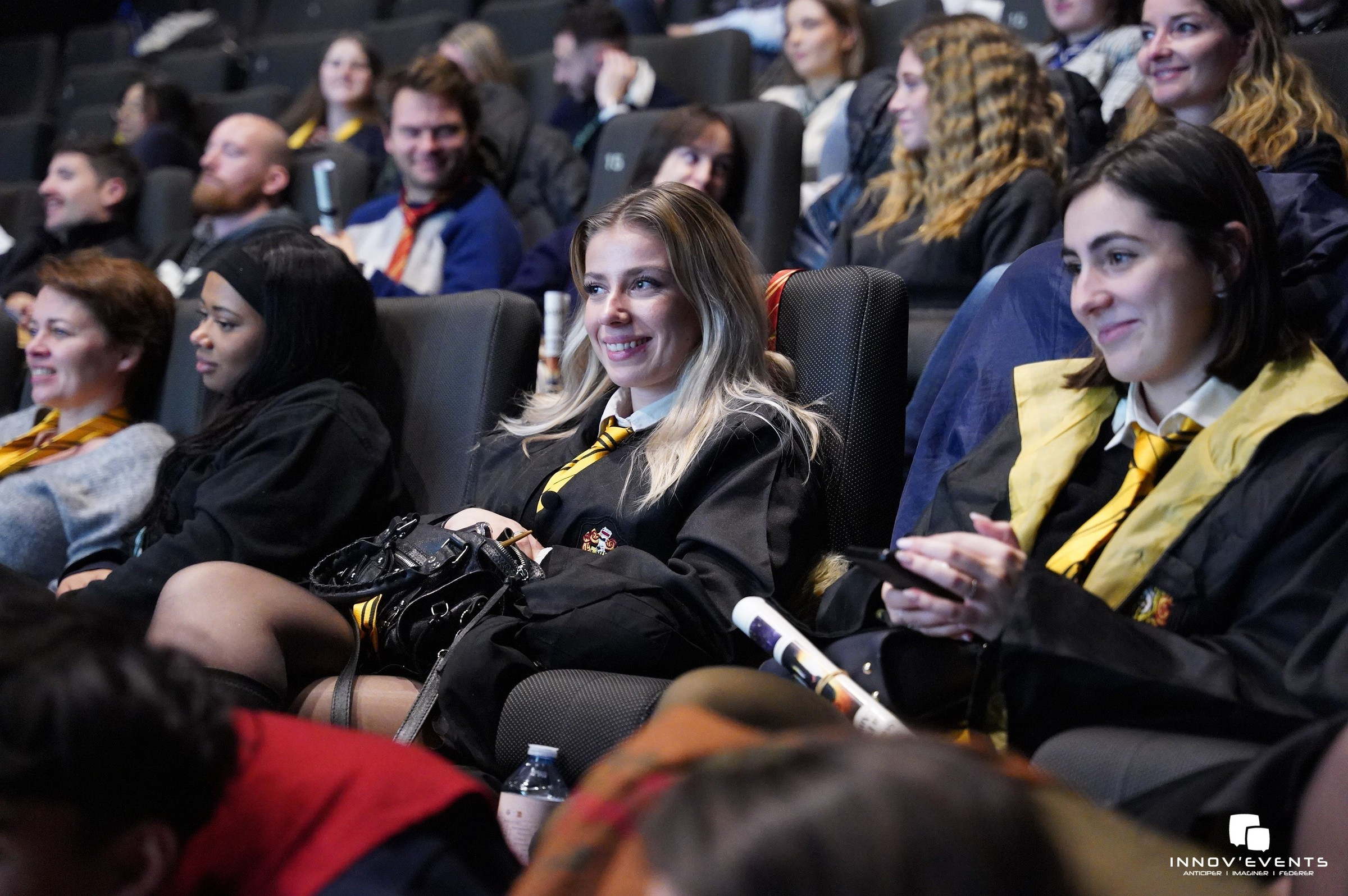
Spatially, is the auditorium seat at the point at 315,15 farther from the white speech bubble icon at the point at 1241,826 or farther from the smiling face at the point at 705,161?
the white speech bubble icon at the point at 1241,826

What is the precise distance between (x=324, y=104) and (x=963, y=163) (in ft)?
9.52

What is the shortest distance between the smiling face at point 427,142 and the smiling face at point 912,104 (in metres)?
1.14

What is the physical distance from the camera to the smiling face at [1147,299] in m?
1.45

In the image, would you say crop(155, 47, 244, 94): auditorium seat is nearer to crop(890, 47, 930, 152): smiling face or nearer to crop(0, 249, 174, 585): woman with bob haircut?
crop(0, 249, 174, 585): woman with bob haircut

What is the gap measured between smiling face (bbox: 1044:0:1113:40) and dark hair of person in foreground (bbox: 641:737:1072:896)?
295 cm

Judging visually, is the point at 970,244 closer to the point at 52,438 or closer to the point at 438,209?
the point at 438,209

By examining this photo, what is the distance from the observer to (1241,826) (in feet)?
3.15

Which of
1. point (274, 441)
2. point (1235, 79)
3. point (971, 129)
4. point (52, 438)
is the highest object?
point (1235, 79)

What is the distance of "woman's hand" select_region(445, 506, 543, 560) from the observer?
1.83 metres

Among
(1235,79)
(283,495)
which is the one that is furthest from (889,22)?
(283,495)

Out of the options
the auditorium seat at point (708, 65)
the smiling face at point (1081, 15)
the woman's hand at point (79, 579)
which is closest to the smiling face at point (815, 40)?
the auditorium seat at point (708, 65)

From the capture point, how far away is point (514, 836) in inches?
54.6

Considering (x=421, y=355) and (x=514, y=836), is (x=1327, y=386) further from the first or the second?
(x=421, y=355)

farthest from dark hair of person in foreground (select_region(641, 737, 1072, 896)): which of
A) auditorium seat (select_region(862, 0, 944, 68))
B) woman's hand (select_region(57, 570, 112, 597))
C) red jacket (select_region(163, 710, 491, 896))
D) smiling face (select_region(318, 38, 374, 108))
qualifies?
smiling face (select_region(318, 38, 374, 108))
